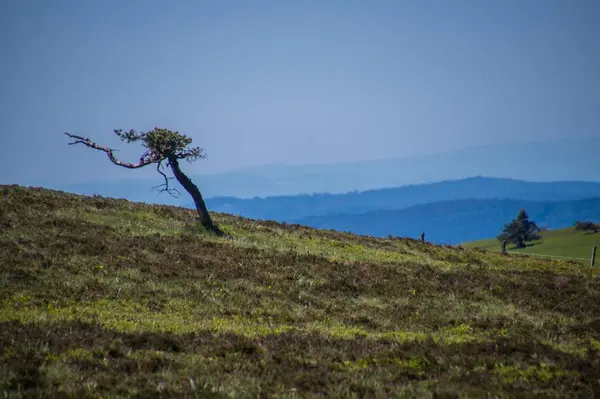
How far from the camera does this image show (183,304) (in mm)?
18406

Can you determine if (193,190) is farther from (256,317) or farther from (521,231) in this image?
(521,231)

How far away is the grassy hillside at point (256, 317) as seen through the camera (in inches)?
366

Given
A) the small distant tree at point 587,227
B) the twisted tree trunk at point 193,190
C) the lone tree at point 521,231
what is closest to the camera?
the twisted tree trunk at point 193,190

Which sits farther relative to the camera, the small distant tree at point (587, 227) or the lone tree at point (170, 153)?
the small distant tree at point (587, 227)

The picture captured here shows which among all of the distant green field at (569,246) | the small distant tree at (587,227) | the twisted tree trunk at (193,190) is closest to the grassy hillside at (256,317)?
the twisted tree trunk at (193,190)

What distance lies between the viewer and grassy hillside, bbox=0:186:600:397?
9289 mm

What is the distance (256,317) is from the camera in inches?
694

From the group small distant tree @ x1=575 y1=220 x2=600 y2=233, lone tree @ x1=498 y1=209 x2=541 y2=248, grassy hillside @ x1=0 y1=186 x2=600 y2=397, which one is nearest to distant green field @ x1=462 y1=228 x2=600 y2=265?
small distant tree @ x1=575 y1=220 x2=600 y2=233

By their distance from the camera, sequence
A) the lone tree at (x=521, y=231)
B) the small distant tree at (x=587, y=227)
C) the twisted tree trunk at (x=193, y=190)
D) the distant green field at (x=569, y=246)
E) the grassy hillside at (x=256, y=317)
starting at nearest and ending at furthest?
the grassy hillside at (x=256, y=317), the twisted tree trunk at (x=193, y=190), the distant green field at (x=569, y=246), the small distant tree at (x=587, y=227), the lone tree at (x=521, y=231)

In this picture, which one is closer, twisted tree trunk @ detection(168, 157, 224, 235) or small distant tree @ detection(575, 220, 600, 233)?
twisted tree trunk @ detection(168, 157, 224, 235)

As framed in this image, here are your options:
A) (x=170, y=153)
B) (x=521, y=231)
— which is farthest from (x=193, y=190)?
(x=521, y=231)

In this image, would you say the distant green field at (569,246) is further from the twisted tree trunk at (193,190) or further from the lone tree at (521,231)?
the twisted tree trunk at (193,190)

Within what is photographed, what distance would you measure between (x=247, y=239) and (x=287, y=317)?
1737 cm

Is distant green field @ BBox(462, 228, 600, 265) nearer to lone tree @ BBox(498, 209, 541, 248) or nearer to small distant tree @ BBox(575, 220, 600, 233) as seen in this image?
small distant tree @ BBox(575, 220, 600, 233)
